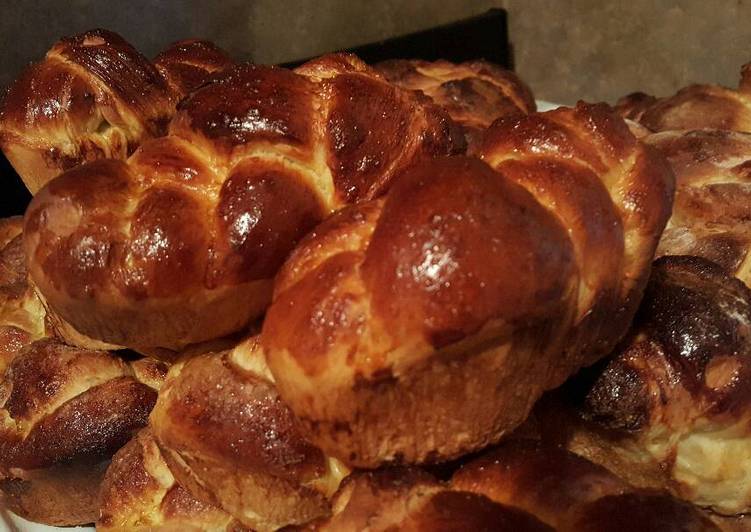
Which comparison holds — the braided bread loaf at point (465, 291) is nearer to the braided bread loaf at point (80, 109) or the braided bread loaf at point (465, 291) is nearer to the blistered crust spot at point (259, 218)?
the blistered crust spot at point (259, 218)

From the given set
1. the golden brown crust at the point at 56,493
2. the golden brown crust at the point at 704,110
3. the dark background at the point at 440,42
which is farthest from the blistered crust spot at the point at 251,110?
the dark background at the point at 440,42

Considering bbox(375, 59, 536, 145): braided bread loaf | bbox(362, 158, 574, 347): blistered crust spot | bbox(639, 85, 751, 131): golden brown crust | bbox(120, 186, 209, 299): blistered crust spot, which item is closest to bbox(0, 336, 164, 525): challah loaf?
bbox(120, 186, 209, 299): blistered crust spot

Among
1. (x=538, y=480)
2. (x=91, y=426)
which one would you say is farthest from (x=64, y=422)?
(x=538, y=480)

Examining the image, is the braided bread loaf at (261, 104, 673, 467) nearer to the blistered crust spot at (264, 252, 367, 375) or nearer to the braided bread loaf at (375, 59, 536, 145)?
the blistered crust spot at (264, 252, 367, 375)

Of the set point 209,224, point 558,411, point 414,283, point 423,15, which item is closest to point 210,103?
point 209,224

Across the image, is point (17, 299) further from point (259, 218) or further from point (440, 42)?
point (440, 42)

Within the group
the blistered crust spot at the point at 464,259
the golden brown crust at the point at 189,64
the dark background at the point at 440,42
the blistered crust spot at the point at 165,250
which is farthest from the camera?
the dark background at the point at 440,42

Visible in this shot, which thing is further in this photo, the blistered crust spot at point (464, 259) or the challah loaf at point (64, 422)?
the challah loaf at point (64, 422)
